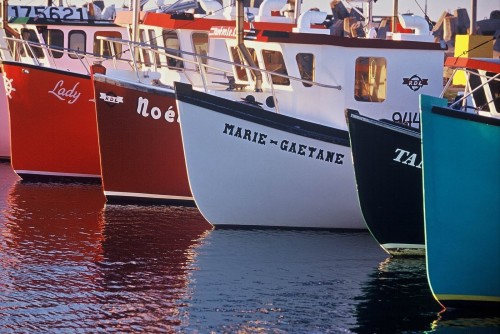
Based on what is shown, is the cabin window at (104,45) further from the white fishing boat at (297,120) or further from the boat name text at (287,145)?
the boat name text at (287,145)

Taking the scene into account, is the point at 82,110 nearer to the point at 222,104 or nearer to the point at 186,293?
the point at 222,104

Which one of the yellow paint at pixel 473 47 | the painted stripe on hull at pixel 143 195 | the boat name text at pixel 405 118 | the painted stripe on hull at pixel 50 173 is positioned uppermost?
the yellow paint at pixel 473 47

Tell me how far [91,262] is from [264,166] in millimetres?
3051

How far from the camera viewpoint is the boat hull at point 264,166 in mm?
16422

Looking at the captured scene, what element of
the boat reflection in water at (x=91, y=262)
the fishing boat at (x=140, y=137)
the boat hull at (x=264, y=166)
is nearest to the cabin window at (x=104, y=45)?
the fishing boat at (x=140, y=137)

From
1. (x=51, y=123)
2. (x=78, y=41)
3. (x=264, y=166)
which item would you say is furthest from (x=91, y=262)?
(x=78, y=41)

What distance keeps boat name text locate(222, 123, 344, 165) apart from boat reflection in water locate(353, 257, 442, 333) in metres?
1.93

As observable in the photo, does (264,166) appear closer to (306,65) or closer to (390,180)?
(306,65)

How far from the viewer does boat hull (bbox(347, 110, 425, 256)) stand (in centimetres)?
1473

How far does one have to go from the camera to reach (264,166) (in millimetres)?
16641

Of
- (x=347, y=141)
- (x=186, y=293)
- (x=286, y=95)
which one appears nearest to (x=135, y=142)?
(x=286, y=95)

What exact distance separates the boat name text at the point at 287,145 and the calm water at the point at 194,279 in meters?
1.16

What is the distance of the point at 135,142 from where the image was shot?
61.7 feet

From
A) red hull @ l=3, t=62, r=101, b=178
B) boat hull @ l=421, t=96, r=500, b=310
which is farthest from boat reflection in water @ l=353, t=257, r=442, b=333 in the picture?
red hull @ l=3, t=62, r=101, b=178
